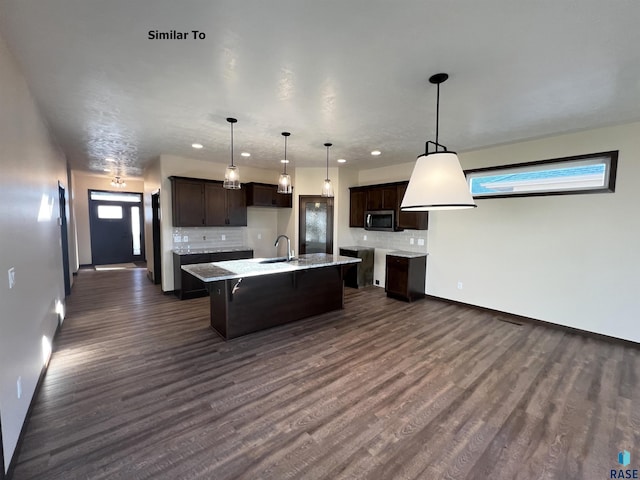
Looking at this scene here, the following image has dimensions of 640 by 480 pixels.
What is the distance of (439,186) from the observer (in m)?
2.28

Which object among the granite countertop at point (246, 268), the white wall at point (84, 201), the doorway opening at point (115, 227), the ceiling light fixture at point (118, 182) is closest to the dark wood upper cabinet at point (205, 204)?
the granite countertop at point (246, 268)

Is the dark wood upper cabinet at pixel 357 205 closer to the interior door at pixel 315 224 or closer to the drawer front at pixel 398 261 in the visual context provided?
the interior door at pixel 315 224

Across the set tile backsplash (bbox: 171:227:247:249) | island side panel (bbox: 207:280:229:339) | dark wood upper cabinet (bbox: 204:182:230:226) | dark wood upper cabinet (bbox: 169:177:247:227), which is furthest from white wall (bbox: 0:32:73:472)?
dark wood upper cabinet (bbox: 204:182:230:226)

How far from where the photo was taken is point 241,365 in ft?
9.36

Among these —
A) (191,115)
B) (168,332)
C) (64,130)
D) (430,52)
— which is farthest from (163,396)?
(64,130)

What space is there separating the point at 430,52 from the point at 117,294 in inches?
248

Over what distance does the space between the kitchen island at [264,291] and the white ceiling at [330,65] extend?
1.80 meters

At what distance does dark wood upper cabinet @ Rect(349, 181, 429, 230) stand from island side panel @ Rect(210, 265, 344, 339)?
1.90 metres

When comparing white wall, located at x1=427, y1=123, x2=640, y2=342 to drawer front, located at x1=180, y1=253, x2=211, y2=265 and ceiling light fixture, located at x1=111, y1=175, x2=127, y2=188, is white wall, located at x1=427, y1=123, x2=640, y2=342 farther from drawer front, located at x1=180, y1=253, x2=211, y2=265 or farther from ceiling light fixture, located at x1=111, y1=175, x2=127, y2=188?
ceiling light fixture, located at x1=111, y1=175, x2=127, y2=188

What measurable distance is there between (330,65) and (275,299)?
110 inches

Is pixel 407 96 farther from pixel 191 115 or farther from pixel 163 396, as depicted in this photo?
pixel 163 396

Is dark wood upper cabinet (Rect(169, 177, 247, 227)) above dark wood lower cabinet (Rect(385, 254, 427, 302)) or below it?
above

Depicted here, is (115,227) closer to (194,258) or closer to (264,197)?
(194,258)

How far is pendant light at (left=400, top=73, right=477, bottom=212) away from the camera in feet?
7.41
